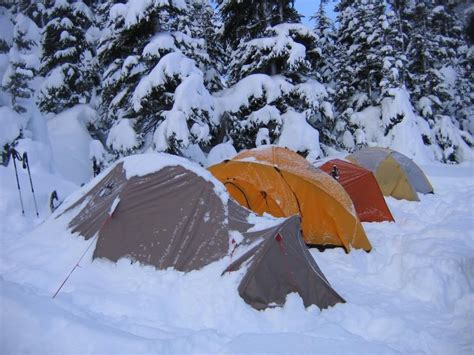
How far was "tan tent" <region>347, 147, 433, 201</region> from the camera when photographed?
1101 cm

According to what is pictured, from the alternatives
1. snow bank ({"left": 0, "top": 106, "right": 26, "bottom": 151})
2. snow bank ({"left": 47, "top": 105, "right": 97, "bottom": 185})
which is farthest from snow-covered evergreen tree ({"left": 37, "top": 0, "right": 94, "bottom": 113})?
snow bank ({"left": 0, "top": 106, "right": 26, "bottom": 151})

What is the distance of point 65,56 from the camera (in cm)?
1573

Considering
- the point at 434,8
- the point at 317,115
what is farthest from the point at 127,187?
the point at 434,8

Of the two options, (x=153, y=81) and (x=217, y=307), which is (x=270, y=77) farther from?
(x=217, y=307)

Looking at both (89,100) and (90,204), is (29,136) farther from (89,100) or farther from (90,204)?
(90,204)

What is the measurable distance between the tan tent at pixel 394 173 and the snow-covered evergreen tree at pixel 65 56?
12.0 m

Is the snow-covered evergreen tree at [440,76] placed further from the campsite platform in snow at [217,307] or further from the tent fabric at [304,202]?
the campsite platform in snow at [217,307]

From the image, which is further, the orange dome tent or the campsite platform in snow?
the orange dome tent

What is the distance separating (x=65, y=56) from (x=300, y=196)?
1323 cm

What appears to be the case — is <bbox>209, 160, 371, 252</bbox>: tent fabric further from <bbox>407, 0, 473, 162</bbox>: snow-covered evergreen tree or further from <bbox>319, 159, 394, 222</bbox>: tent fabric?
<bbox>407, 0, 473, 162</bbox>: snow-covered evergreen tree

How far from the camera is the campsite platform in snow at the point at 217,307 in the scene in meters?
3.19

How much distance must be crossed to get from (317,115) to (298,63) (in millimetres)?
2605

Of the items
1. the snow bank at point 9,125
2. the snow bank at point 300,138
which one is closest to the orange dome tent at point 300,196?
the snow bank at point 300,138

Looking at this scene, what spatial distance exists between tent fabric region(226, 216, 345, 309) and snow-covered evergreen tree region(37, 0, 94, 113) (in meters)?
14.3
